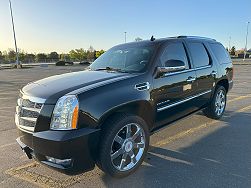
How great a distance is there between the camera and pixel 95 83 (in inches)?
129

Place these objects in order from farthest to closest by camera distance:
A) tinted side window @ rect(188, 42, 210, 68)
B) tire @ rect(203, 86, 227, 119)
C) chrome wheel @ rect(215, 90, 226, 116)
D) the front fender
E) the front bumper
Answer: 1. chrome wheel @ rect(215, 90, 226, 116)
2. tire @ rect(203, 86, 227, 119)
3. tinted side window @ rect(188, 42, 210, 68)
4. the front fender
5. the front bumper

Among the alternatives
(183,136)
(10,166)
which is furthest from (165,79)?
(10,166)

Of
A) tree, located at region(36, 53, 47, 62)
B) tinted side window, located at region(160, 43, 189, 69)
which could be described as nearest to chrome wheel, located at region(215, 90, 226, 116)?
tinted side window, located at region(160, 43, 189, 69)

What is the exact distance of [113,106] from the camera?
3139mm

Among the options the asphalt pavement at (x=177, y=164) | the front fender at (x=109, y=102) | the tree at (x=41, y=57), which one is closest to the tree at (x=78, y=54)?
the tree at (x=41, y=57)

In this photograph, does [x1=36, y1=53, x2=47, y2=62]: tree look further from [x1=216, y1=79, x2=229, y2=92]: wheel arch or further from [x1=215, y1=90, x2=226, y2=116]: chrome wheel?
[x1=215, y1=90, x2=226, y2=116]: chrome wheel

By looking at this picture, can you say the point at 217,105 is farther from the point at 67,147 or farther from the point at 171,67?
the point at 67,147

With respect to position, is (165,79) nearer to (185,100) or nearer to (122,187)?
(185,100)

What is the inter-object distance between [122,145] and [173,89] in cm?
137

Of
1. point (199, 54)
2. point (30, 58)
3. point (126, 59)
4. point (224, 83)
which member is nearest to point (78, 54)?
point (30, 58)

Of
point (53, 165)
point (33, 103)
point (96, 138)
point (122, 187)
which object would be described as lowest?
point (122, 187)

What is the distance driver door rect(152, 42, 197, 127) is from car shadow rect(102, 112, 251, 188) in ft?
1.95

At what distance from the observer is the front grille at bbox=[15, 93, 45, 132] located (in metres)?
2.99

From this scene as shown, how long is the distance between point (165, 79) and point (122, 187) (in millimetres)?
1768
